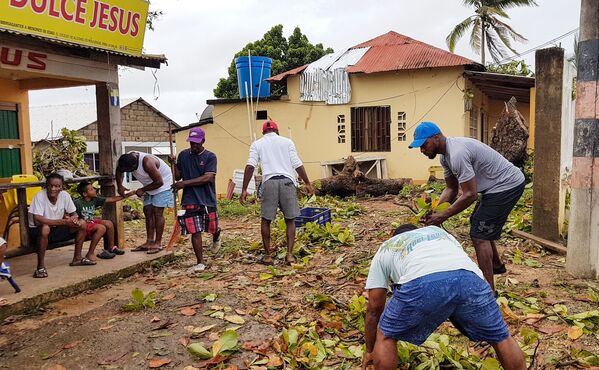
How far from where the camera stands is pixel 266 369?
141 inches

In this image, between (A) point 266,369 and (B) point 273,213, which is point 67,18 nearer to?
(B) point 273,213

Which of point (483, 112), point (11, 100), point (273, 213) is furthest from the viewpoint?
point (483, 112)

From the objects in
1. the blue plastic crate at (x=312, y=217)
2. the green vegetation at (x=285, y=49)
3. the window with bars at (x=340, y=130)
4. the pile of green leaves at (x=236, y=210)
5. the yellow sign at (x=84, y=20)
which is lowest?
the pile of green leaves at (x=236, y=210)

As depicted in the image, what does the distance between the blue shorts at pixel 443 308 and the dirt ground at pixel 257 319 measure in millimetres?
878

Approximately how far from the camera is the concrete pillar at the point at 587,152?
528 centimetres

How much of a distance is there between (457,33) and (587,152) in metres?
24.7

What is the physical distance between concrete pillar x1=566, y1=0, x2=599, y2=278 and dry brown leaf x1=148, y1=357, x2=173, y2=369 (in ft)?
14.4

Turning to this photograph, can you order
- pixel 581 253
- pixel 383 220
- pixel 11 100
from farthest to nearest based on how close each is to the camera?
pixel 383 220 → pixel 11 100 → pixel 581 253

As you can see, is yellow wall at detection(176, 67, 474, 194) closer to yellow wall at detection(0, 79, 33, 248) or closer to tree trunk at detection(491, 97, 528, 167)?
tree trunk at detection(491, 97, 528, 167)

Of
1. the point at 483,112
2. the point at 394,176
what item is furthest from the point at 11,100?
the point at 483,112

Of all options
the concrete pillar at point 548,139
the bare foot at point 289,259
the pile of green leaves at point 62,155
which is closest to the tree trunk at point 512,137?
the concrete pillar at point 548,139

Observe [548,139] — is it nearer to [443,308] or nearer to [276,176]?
[276,176]

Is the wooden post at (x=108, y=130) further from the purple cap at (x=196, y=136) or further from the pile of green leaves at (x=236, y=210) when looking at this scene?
the pile of green leaves at (x=236, y=210)

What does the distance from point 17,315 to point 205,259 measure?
265cm
